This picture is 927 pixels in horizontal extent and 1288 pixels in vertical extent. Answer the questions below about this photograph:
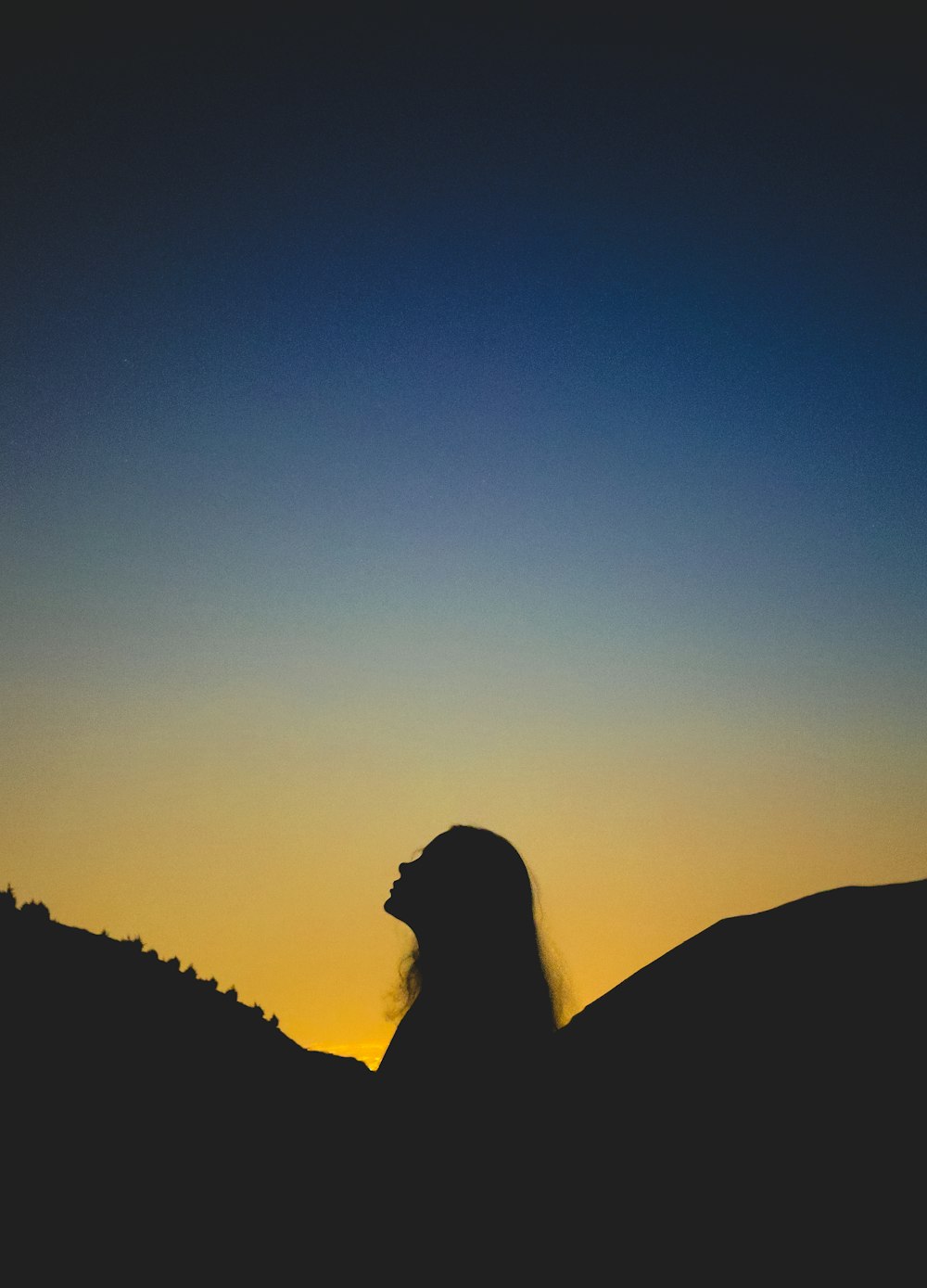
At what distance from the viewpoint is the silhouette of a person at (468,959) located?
2518 mm

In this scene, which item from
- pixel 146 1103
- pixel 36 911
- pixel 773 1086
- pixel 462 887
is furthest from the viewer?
pixel 462 887

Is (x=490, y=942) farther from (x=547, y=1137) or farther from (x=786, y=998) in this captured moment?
(x=786, y=998)

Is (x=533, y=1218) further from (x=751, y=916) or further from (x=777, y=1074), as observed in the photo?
(x=751, y=916)

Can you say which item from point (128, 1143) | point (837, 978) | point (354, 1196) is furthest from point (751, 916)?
point (128, 1143)

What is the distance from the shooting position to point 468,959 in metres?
2.81

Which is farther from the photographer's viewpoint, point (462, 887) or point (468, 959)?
point (462, 887)

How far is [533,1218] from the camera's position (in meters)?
1.40

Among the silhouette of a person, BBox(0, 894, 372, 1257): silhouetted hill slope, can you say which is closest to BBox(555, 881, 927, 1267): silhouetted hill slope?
Result: BBox(0, 894, 372, 1257): silhouetted hill slope

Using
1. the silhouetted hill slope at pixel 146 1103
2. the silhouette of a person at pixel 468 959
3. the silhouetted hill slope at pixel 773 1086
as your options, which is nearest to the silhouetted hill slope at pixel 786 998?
the silhouetted hill slope at pixel 773 1086

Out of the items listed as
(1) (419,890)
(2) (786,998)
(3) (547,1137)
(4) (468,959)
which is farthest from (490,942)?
(2) (786,998)

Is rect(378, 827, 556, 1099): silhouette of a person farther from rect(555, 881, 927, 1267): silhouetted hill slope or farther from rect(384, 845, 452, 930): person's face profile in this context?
rect(555, 881, 927, 1267): silhouetted hill slope

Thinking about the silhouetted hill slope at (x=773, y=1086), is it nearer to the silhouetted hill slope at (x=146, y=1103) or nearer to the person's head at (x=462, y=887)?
the silhouetted hill slope at (x=146, y=1103)

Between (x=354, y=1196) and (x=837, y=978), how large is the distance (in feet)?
3.25

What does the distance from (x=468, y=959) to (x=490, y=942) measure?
0.41 ft
